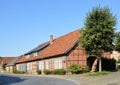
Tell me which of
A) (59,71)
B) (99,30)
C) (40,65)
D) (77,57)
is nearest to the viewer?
(99,30)

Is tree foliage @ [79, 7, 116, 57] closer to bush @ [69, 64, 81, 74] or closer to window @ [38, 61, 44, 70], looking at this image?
bush @ [69, 64, 81, 74]

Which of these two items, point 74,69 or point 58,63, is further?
point 58,63

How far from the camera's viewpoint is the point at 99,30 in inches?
1742

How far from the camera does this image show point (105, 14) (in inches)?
1756

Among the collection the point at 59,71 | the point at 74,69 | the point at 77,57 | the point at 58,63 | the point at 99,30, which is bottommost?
the point at 59,71

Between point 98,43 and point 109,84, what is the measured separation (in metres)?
17.8

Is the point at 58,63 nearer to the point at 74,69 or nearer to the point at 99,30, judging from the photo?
the point at 74,69

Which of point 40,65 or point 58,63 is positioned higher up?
point 58,63

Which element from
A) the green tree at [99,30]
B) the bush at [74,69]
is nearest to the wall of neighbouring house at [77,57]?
the bush at [74,69]

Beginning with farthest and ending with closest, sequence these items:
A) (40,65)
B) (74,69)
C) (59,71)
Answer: (40,65)
(59,71)
(74,69)

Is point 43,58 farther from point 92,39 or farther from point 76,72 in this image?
point 92,39

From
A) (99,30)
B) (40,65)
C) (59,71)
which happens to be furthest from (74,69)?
(40,65)

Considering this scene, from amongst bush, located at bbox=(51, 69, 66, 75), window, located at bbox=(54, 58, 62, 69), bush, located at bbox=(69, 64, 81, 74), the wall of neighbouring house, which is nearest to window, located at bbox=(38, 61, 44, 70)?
window, located at bbox=(54, 58, 62, 69)

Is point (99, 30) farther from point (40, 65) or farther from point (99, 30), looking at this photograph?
point (40, 65)
